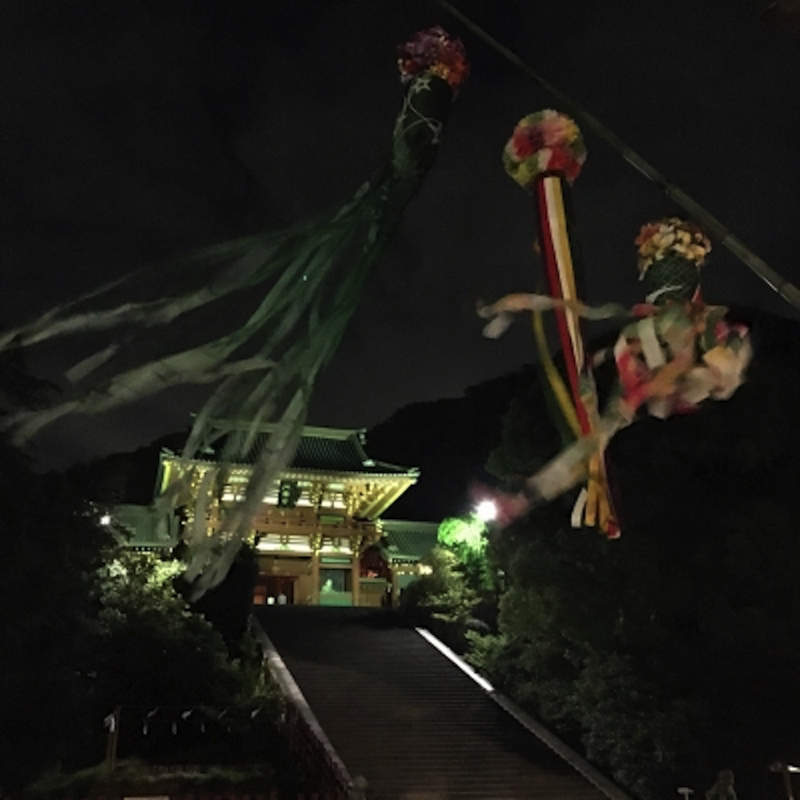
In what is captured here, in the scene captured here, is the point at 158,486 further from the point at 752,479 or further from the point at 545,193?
the point at 545,193

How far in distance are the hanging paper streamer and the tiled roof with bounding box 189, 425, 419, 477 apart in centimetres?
2363

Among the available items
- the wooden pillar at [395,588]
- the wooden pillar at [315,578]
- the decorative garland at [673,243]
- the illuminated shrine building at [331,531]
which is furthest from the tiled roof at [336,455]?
the decorative garland at [673,243]

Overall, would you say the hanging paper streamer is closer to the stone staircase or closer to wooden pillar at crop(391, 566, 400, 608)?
the stone staircase

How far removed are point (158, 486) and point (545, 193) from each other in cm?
2998

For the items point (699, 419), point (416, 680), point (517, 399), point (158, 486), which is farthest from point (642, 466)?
point (158, 486)

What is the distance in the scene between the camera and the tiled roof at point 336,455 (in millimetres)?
30250

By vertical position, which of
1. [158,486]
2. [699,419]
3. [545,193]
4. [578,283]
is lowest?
[578,283]

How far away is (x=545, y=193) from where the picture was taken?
536 cm

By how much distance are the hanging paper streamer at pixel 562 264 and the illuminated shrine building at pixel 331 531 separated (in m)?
24.2

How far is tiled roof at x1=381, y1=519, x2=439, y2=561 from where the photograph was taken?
33250 millimetres

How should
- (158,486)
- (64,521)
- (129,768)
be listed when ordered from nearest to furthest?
1. (64,521)
2. (129,768)
3. (158,486)

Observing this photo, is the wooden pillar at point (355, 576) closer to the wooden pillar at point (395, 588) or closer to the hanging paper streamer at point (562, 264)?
A: the wooden pillar at point (395, 588)

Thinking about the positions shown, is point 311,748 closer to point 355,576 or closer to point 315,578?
point 315,578

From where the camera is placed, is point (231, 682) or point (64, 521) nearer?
point (64, 521)
